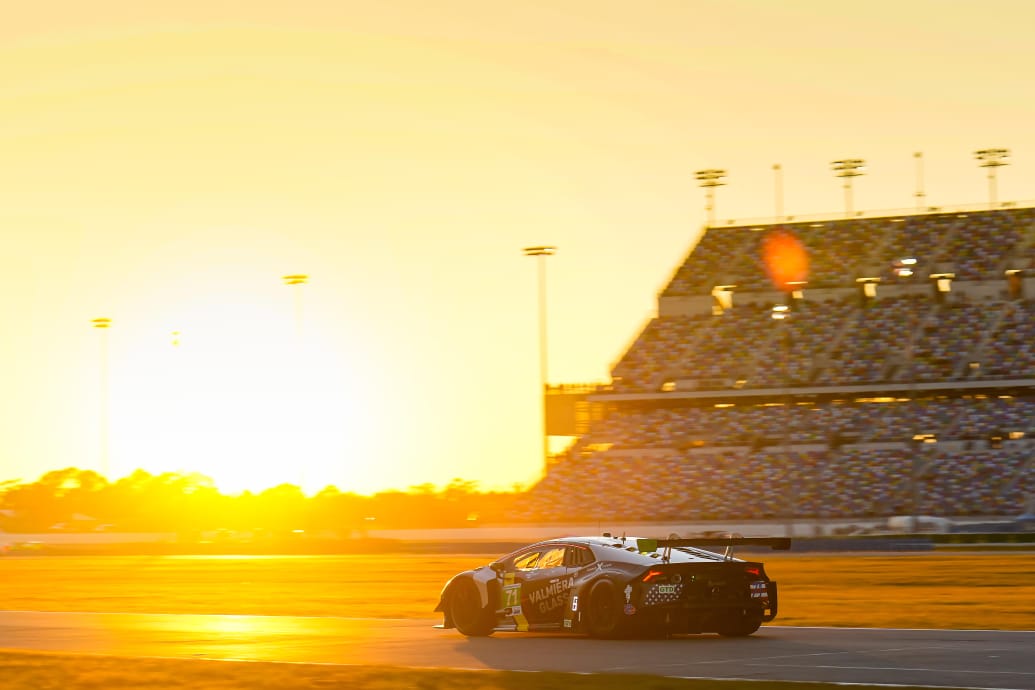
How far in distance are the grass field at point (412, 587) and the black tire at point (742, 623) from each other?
105 inches

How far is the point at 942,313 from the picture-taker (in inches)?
2525

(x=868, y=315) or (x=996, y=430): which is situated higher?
(x=868, y=315)

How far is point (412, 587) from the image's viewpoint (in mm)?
32312

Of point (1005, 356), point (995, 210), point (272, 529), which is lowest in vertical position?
point (272, 529)

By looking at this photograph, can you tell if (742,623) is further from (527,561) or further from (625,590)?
(527,561)

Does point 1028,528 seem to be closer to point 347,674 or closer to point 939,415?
point 939,415

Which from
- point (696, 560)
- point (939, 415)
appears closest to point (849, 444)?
point (939, 415)

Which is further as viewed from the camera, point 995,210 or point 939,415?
point 995,210

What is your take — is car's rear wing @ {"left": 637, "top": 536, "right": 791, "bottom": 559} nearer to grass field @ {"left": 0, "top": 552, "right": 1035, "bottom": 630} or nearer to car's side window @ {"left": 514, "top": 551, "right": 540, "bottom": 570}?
car's side window @ {"left": 514, "top": 551, "right": 540, "bottom": 570}

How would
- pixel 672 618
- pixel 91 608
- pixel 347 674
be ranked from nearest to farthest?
pixel 347 674, pixel 672 618, pixel 91 608

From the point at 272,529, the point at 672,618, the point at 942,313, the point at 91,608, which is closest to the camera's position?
the point at 672,618

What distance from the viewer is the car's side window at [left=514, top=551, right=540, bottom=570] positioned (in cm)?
1839

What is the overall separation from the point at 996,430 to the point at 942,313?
723 centimetres

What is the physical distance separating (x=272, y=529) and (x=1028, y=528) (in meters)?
37.8
